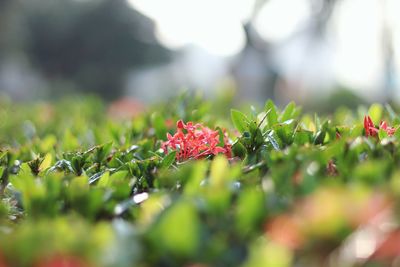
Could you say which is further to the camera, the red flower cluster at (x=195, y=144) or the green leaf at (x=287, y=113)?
the green leaf at (x=287, y=113)

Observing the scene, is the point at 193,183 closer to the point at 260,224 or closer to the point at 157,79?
the point at 260,224

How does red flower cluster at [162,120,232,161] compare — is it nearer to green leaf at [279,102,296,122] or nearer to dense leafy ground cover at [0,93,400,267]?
dense leafy ground cover at [0,93,400,267]

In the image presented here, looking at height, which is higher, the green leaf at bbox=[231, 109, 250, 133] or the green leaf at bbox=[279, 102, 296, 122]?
the green leaf at bbox=[231, 109, 250, 133]

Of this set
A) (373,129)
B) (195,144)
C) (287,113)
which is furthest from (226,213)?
(287,113)

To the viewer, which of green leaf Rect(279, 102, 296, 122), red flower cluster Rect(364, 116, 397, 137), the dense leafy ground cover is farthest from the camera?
green leaf Rect(279, 102, 296, 122)

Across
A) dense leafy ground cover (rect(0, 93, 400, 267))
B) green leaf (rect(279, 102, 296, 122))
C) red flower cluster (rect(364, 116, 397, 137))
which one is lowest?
green leaf (rect(279, 102, 296, 122))

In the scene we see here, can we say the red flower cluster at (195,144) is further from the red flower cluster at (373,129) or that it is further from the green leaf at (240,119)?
the red flower cluster at (373,129)

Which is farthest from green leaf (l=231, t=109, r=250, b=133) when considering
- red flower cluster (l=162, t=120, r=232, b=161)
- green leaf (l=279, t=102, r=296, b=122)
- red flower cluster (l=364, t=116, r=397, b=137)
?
red flower cluster (l=364, t=116, r=397, b=137)

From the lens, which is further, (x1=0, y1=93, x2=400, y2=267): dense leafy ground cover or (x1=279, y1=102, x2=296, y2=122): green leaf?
(x1=279, y1=102, x2=296, y2=122): green leaf

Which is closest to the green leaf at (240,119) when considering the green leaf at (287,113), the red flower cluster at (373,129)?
the green leaf at (287,113)

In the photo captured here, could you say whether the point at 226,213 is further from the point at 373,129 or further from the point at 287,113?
the point at 287,113
